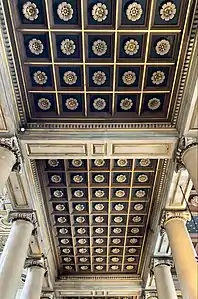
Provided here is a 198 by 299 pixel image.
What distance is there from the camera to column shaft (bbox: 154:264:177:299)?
34.8ft

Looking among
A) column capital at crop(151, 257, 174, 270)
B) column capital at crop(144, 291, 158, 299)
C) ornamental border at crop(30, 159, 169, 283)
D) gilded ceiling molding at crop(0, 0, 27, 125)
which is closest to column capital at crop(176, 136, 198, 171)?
ornamental border at crop(30, 159, 169, 283)

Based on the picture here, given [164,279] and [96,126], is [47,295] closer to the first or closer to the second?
[164,279]

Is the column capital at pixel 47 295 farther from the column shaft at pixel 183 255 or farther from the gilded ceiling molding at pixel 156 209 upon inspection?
the column shaft at pixel 183 255

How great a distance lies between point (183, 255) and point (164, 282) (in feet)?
8.80

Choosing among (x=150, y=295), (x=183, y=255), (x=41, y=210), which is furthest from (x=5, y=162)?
(x=150, y=295)

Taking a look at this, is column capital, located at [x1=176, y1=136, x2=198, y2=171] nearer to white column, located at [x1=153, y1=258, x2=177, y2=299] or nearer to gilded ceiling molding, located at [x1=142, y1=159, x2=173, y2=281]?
gilded ceiling molding, located at [x1=142, y1=159, x2=173, y2=281]

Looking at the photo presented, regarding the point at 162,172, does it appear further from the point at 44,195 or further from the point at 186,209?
the point at 44,195

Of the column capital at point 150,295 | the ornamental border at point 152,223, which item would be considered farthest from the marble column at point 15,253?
the column capital at point 150,295

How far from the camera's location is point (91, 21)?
265 inches

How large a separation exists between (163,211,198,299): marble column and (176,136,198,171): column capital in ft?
6.49

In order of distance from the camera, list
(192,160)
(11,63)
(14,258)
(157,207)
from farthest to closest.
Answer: (157,207) → (14,258) → (192,160) → (11,63)

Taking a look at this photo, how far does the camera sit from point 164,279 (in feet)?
36.3

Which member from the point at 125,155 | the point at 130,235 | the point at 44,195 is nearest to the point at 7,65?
the point at 125,155

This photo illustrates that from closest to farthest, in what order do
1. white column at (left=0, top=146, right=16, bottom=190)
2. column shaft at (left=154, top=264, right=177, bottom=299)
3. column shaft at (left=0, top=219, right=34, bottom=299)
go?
white column at (left=0, top=146, right=16, bottom=190) < column shaft at (left=0, top=219, right=34, bottom=299) < column shaft at (left=154, top=264, right=177, bottom=299)
